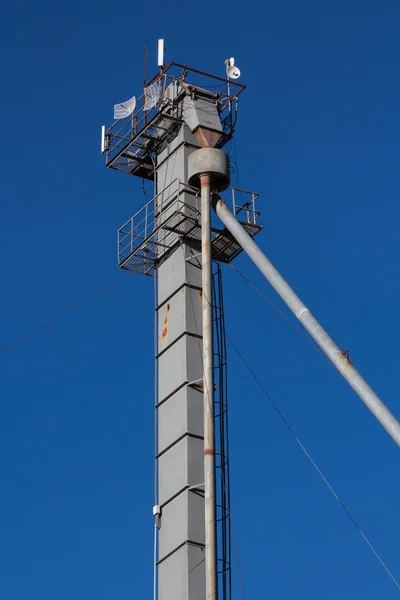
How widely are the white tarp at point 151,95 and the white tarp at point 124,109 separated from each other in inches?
Answer: 25.9

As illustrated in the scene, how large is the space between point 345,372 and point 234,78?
14.2 meters

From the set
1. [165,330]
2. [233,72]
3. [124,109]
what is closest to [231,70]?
[233,72]

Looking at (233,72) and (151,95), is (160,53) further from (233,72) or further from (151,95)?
(233,72)

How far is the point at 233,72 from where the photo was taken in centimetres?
4412

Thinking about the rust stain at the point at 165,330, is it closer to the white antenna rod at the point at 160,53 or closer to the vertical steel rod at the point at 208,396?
the vertical steel rod at the point at 208,396

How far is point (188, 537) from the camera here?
36.0 m

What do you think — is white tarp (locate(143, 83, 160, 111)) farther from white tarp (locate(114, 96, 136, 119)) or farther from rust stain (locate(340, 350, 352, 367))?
rust stain (locate(340, 350, 352, 367))

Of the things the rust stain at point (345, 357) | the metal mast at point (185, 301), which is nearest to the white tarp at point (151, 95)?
the metal mast at point (185, 301)

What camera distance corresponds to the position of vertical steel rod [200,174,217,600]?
34.4m

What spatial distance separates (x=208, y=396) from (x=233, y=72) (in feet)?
41.4

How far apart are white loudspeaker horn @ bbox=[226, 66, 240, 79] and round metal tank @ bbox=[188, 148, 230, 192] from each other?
13.1 feet

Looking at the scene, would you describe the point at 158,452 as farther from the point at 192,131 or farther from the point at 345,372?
the point at 192,131

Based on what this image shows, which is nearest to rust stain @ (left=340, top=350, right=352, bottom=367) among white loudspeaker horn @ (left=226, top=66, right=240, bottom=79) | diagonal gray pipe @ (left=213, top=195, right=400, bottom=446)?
diagonal gray pipe @ (left=213, top=195, right=400, bottom=446)

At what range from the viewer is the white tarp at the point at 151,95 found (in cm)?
4403
